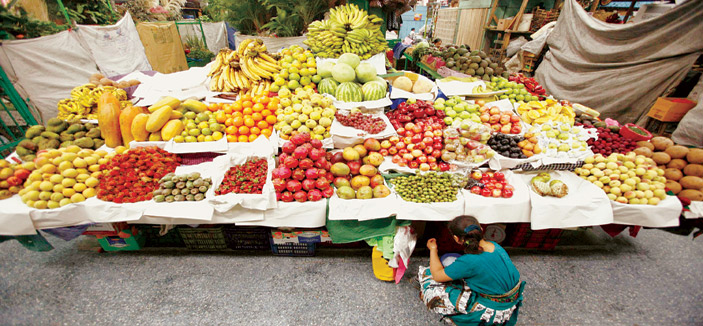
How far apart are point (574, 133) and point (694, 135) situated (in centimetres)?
313

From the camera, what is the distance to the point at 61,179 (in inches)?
91.8

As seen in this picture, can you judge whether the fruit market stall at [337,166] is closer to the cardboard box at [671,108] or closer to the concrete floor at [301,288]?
the concrete floor at [301,288]

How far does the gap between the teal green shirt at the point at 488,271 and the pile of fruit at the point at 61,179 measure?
3408mm

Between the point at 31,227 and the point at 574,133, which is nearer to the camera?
the point at 31,227

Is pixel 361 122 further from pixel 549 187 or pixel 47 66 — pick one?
pixel 47 66

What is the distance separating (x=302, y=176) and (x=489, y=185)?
187cm

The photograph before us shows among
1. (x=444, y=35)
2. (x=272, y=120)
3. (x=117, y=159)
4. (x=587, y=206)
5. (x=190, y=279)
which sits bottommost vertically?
(x=190, y=279)

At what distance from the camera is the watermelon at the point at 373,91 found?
3.40 metres

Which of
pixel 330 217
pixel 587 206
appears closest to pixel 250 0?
pixel 330 217

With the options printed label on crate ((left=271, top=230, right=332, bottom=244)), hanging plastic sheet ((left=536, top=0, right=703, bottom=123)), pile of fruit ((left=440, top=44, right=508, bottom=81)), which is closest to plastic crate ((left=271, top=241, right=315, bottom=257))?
printed label on crate ((left=271, top=230, right=332, bottom=244))

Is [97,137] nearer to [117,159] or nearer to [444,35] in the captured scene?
[117,159]

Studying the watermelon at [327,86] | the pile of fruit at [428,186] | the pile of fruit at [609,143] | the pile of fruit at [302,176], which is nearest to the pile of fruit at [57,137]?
the pile of fruit at [302,176]

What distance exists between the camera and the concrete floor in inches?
88.0

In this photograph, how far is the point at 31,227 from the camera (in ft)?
7.38
